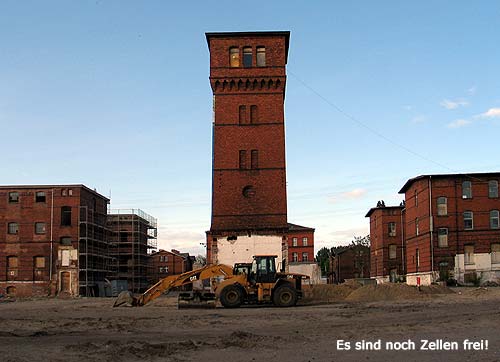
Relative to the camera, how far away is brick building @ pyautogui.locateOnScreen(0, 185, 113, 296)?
64.2 metres

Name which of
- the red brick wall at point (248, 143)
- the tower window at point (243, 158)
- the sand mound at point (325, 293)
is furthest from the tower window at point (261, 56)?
the sand mound at point (325, 293)

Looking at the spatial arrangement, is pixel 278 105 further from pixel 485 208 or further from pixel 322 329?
pixel 322 329

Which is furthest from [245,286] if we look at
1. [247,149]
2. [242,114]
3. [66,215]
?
[66,215]

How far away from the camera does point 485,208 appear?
58688 millimetres

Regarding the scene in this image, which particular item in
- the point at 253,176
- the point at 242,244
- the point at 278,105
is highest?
the point at 278,105

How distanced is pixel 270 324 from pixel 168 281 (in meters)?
12.0

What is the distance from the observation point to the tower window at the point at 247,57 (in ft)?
156

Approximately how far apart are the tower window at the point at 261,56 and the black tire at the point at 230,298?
20735mm

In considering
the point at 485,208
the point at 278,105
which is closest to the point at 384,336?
the point at 278,105

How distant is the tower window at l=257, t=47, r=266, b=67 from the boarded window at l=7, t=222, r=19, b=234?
3318 centimetres

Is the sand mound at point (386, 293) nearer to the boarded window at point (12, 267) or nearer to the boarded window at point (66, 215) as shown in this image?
the boarded window at point (66, 215)

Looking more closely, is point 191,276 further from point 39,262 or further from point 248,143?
point 39,262

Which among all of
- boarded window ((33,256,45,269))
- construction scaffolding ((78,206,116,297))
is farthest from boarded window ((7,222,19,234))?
construction scaffolding ((78,206,116,297))

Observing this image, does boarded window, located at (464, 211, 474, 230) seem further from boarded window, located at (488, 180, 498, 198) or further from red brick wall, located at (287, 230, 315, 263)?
red brick wall, located at (287, 230, 315, 263)
